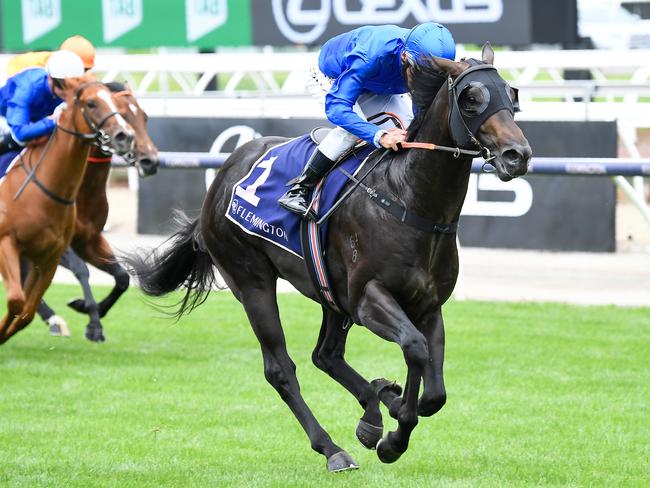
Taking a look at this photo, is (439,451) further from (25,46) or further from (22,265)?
(25,46)

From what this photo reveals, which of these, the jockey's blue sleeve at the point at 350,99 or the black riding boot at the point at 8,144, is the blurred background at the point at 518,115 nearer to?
the black riding boot at the point at 8,144

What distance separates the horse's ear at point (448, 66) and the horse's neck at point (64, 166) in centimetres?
318

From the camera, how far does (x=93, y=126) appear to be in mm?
7395

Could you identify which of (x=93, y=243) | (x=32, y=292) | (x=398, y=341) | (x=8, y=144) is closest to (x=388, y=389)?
(x=398, y=341)

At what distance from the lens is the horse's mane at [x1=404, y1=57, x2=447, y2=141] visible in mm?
4922

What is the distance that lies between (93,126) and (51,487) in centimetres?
285

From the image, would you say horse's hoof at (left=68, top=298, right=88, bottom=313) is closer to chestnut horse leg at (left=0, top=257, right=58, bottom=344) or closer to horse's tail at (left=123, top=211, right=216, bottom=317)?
chestnut horse leg at (left=0, top=257, right=58, bottom=344)

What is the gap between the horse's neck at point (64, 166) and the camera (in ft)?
24.7

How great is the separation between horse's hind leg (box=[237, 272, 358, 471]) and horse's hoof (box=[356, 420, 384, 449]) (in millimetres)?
121

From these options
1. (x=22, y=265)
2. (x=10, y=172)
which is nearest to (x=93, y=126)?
(x=10, y=172)

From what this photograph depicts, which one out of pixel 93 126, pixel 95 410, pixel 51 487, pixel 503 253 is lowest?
pixel 503 253

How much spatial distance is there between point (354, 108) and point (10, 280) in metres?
2.75

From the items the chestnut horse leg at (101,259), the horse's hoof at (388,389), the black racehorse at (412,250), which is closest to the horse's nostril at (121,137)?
the chestnut horse leg at (101,259)

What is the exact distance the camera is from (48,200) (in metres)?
7.55
